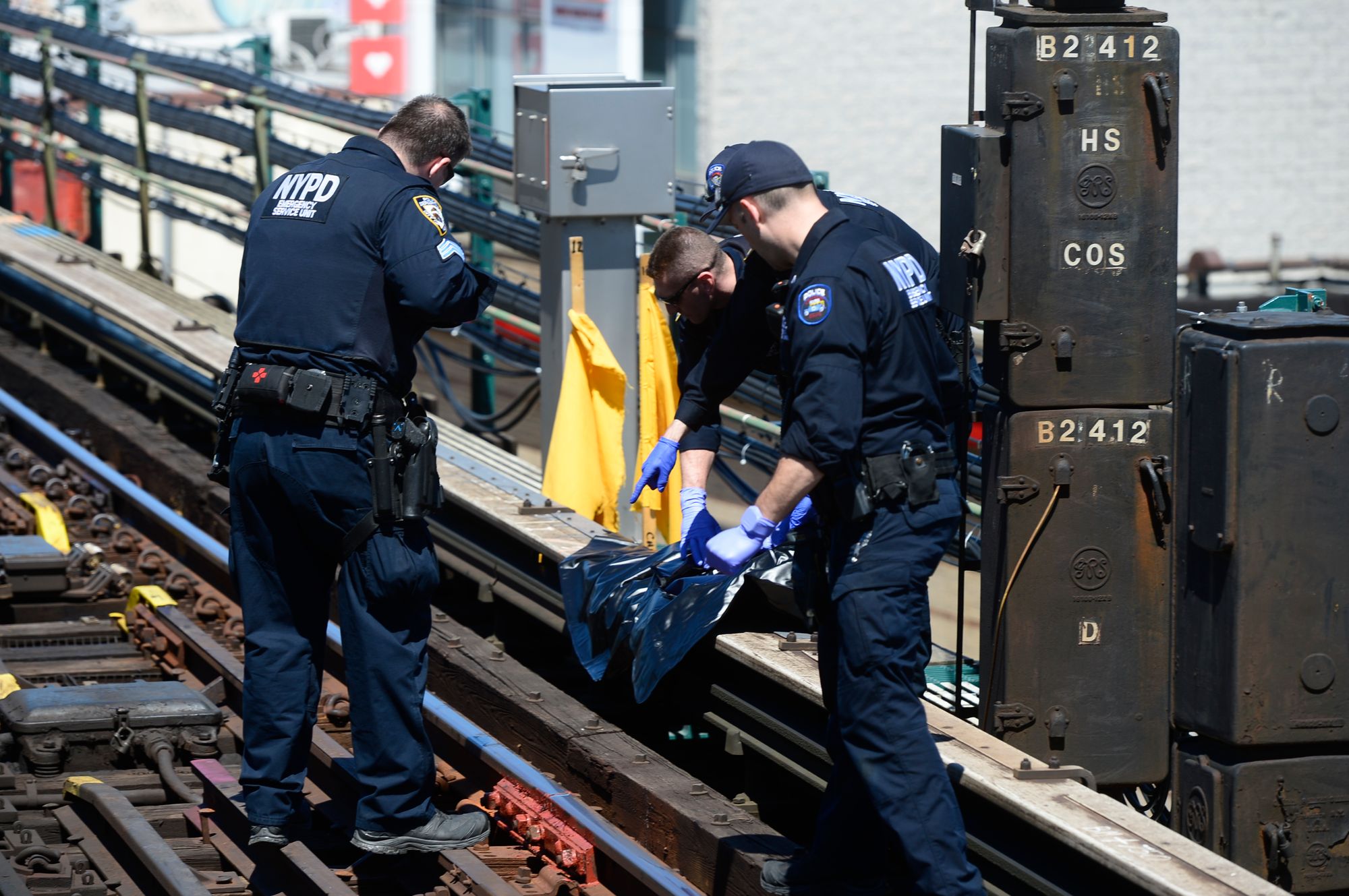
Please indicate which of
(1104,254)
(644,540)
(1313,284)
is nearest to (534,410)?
(1313,284)

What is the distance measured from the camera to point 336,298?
5176mm

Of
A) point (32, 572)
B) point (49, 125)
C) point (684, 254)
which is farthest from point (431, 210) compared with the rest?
point (49, 125)

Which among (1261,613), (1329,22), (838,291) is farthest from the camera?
(1329,22)

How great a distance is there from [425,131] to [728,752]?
82.2 inches

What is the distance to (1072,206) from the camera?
525cm

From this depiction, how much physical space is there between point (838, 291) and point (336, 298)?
1.48 metres

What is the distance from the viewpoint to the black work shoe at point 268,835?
5375mm

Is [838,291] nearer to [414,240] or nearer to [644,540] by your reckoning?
[414,240]

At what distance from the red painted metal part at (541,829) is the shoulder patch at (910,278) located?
6.30 ft

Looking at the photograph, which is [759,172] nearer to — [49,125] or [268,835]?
[268,835]

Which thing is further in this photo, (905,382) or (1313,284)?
(1313,284)

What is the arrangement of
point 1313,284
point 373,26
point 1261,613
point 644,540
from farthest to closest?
point 373,26 < point 1313,284 < point 644,540 < point 1261,613

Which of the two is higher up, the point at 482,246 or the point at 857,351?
the point at 857,351

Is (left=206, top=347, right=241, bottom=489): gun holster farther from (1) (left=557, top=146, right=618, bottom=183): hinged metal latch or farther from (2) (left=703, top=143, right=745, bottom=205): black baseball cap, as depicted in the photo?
(1) (left=557, top=146, right=618, bottom=183): hinged metal latch
